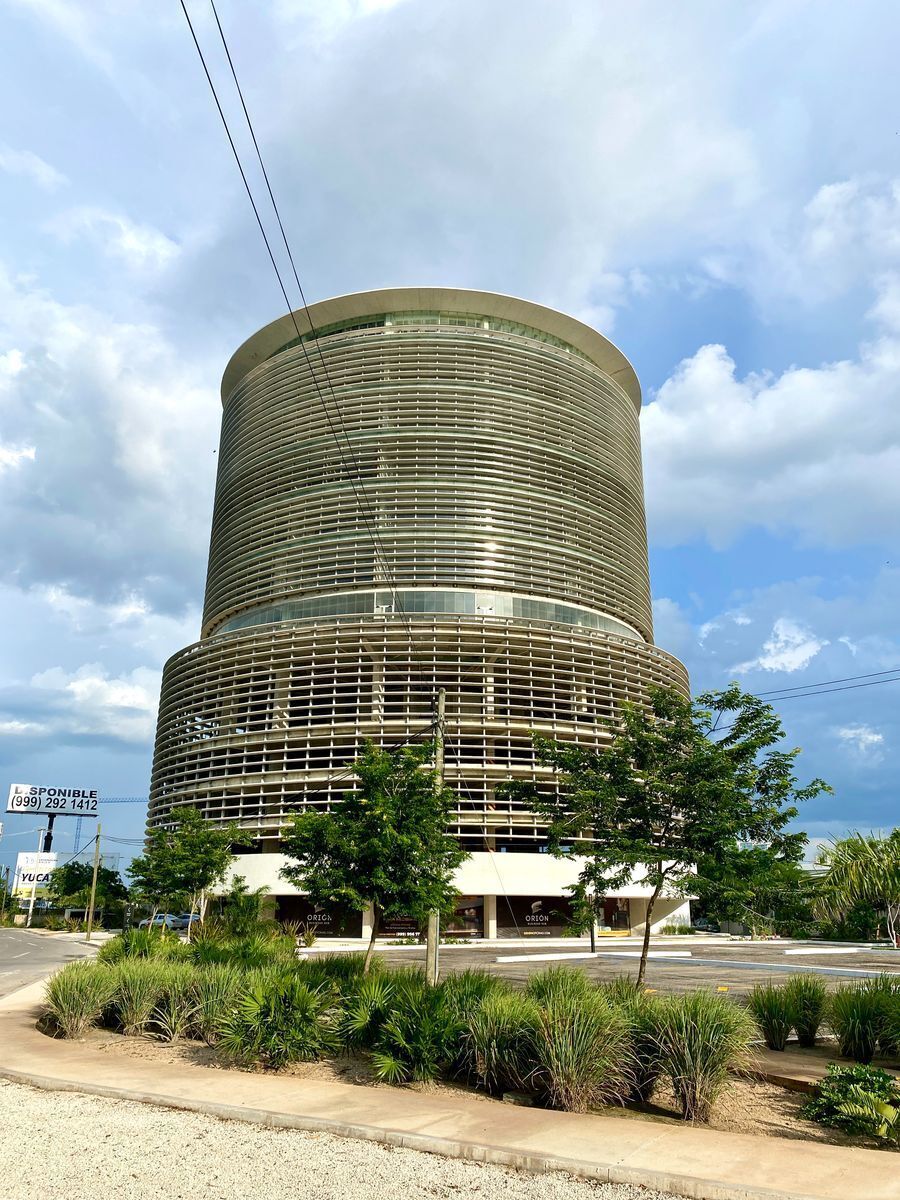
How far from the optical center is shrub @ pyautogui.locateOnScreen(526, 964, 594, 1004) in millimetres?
9820

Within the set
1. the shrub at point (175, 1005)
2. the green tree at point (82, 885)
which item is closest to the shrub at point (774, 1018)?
the shrub at point (175, 1005)

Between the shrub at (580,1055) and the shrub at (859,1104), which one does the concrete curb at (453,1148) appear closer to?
the shrub at (580,1055)

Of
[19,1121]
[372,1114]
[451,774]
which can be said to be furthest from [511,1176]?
[451,774]

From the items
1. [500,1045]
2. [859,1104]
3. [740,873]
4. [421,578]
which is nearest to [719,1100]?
[859,1104]

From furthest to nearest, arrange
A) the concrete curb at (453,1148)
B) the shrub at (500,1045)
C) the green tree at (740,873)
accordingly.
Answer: the green tree at (740,873) → the shrub at (500,1045) → the concrete curb at (453,1148)

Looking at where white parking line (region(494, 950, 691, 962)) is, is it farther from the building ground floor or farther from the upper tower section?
the upper tower section

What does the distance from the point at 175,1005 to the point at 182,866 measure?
2412 cm

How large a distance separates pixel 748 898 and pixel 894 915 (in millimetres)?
31328

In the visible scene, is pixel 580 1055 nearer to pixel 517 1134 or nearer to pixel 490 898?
pixel 517 1134

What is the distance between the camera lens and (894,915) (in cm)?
4103

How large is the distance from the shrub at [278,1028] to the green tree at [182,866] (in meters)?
26.4

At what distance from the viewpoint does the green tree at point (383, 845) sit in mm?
16266

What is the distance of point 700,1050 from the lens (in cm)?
854

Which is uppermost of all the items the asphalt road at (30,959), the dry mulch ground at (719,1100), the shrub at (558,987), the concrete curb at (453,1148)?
the shrub at (558,987)
